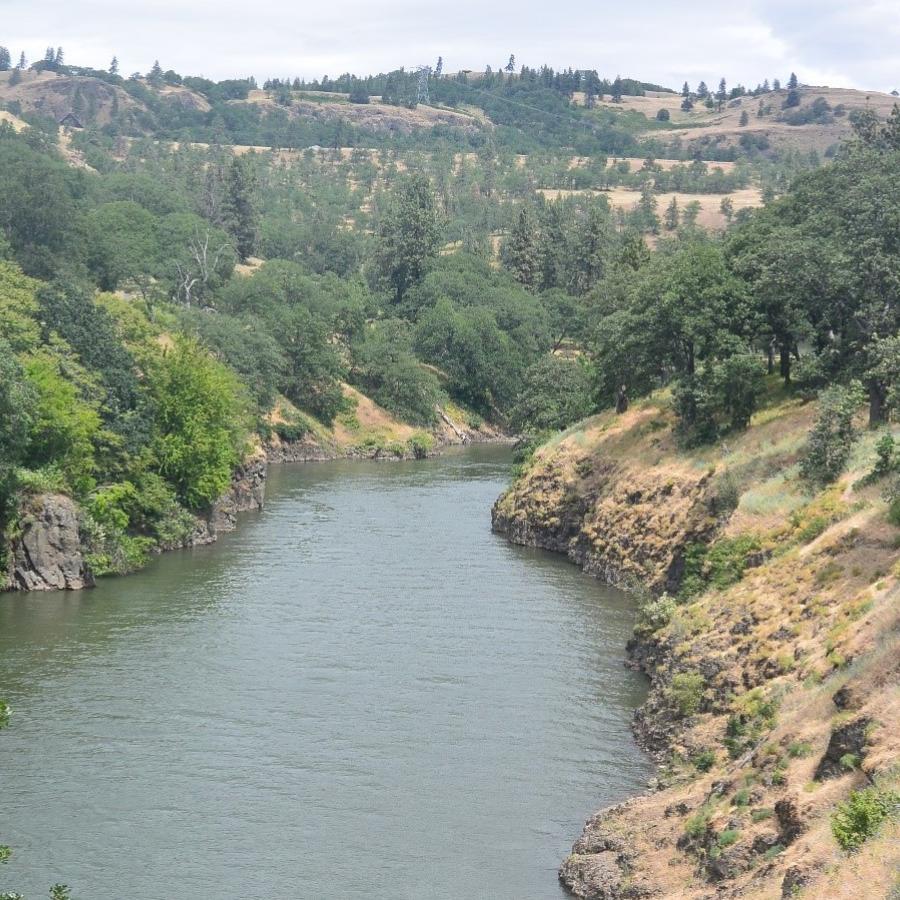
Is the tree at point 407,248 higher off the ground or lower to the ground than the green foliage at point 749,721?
higher

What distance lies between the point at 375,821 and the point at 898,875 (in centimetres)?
1716

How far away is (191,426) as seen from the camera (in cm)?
8238

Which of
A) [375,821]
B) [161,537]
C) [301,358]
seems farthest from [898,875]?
[301,358]

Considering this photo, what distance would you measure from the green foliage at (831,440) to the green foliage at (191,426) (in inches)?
1507

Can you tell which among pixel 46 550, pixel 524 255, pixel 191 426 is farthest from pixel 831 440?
pixel 524 255

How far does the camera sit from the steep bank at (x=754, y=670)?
101 ft

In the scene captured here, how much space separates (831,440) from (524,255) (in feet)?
449

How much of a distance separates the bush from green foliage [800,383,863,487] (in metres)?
28.4

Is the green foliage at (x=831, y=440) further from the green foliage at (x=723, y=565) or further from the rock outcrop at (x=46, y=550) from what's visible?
the rock outcrop at (x=46, y=550)

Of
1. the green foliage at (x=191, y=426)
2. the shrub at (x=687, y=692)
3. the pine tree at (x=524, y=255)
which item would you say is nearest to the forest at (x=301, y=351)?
the green foliage at (x=191, y=426)

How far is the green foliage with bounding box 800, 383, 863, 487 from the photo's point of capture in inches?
2191

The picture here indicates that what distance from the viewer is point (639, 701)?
161ft

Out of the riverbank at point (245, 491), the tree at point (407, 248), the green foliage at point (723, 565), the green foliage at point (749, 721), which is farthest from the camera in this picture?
the tree at point (407, 248)

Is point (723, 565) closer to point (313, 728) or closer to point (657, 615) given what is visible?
point (657, 615)
